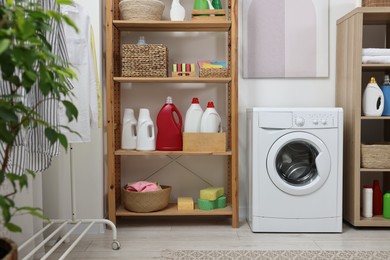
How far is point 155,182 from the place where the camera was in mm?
3123

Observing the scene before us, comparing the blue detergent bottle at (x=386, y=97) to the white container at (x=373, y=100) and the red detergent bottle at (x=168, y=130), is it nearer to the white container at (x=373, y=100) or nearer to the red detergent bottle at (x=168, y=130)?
the white container at (x=373, y=100)

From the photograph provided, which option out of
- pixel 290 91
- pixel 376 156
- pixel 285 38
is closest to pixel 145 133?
pixel 290 91

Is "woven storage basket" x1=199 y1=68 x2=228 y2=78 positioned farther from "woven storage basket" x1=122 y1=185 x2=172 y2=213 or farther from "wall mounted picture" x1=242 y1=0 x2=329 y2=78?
"woven storage basket" x1=122 y1=185 x2=172 y2=213

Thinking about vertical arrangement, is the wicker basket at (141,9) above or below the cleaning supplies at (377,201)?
above

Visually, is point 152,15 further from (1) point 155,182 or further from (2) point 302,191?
(2) point 302,191

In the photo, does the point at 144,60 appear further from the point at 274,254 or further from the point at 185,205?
the point at 274,254

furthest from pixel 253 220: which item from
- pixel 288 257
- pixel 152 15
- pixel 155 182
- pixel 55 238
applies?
pixel 152 15

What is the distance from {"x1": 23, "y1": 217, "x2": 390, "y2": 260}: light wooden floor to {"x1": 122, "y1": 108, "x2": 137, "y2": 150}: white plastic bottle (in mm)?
524

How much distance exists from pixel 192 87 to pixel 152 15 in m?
0.60

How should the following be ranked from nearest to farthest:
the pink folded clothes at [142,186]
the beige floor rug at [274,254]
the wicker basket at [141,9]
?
the beige floor rug at [274,254] < the wicker basket at [141,9] < the pink folded clothes at [142,186]

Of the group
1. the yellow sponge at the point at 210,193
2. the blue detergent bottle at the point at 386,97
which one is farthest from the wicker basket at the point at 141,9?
the blue detergent bottle at the point at 386,97

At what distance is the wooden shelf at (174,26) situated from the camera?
9.27 ft

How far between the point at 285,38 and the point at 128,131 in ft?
4.16

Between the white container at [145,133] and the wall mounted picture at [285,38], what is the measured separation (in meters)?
0.78
